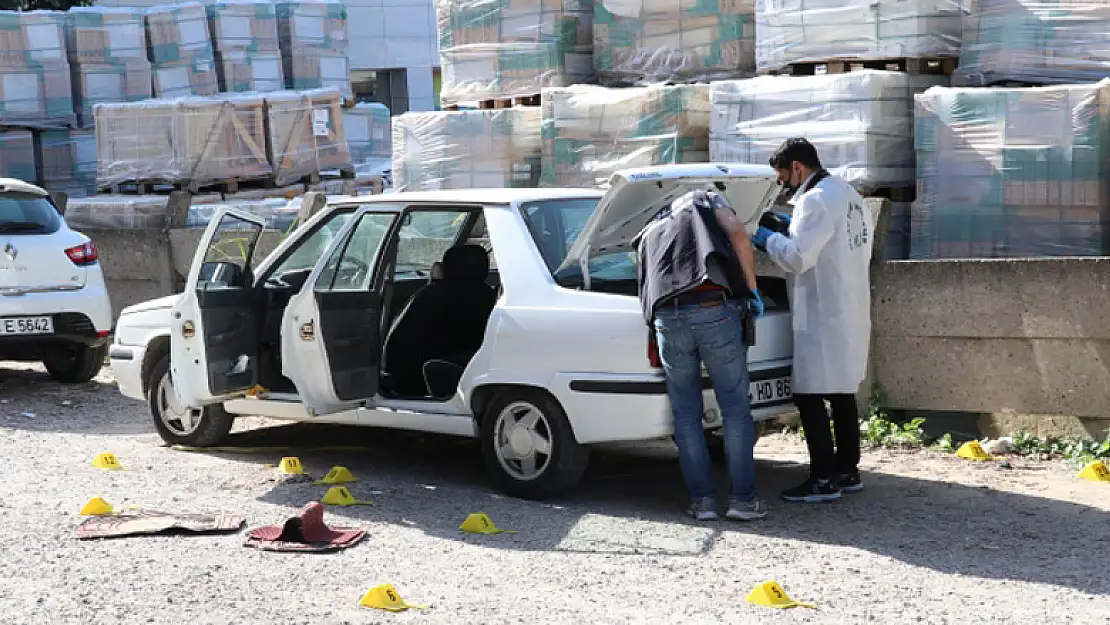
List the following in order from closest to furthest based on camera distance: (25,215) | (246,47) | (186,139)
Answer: (25,215)
(186,139)
(246,47)

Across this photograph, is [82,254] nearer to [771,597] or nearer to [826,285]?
[826,285]

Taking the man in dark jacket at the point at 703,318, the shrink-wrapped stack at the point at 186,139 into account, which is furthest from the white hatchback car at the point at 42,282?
the man in dark jacket at the point at 703,318

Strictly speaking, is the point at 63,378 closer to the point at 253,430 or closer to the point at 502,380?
the point at 253,430

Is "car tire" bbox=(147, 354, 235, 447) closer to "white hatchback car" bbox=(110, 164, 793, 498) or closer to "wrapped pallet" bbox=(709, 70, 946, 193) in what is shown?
"white hatchback car" bbox=(110, 164, 793, 498)

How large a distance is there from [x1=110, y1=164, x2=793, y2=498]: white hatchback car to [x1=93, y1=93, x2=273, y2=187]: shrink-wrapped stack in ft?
24.8

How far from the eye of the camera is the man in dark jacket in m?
6.86

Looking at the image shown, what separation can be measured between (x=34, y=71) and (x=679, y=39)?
1018cm

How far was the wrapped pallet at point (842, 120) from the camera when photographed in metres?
9.83

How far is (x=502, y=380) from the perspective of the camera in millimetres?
7367

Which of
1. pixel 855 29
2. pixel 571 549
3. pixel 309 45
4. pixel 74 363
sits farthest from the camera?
pixel 309 45

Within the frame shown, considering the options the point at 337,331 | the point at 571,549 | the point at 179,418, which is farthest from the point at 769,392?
the point at 179,418

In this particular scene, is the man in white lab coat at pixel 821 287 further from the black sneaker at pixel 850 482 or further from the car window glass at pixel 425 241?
the car window glass at pixel 425 241

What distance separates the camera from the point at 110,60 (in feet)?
60.8

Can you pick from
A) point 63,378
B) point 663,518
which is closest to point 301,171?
point 63,378
